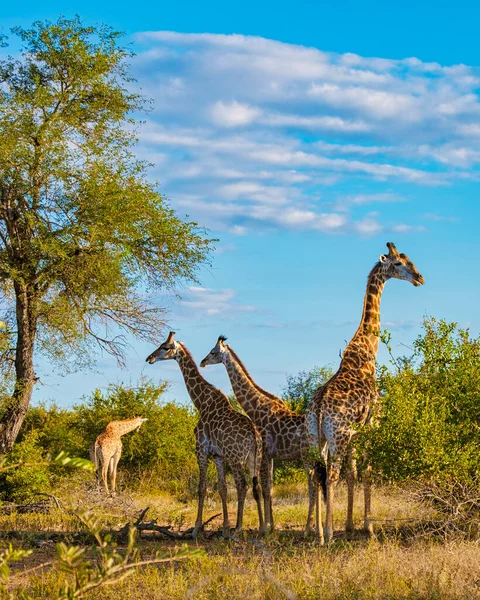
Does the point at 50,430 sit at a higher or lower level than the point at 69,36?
lower

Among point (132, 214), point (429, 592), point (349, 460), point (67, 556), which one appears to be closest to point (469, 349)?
point (349, 460)

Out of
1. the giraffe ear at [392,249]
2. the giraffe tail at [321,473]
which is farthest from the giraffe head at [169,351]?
the giraffe tail at [321,473]

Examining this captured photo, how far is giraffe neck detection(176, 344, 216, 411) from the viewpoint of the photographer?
13750 millimetres

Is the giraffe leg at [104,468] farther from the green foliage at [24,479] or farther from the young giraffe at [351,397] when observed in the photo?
the young giraffe at [351,397]

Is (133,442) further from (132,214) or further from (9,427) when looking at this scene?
(132,214)

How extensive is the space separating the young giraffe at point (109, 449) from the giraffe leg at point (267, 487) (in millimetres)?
5512

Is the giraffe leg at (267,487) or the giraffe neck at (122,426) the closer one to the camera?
the giraffe leg at (267,487)

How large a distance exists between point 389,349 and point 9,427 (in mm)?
11846

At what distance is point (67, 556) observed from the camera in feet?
11.9

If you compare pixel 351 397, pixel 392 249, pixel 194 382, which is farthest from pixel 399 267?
pixel 194 382

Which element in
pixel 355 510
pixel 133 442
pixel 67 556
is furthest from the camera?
pixel 133 442

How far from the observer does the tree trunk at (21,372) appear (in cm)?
1953

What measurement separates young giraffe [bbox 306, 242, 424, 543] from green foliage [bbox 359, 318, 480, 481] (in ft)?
1.26

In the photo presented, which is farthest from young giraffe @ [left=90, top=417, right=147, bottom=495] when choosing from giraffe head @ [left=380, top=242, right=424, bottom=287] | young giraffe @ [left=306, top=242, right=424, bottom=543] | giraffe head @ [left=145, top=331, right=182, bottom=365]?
giraffe head @ [left=380, top=242, right=424, bottom=287]
